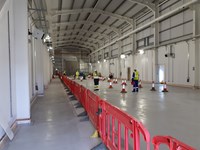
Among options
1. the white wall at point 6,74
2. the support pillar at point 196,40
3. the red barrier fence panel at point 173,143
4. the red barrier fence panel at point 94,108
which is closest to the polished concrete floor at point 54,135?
the red barrier fence panel at point 94,108

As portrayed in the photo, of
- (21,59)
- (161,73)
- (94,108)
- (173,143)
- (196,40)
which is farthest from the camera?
(161,73)

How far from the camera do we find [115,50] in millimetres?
36156

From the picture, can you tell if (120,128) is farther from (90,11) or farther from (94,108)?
(90,11)

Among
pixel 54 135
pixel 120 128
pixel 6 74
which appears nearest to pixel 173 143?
pixel 120 128

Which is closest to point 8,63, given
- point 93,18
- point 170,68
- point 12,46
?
point 12,46

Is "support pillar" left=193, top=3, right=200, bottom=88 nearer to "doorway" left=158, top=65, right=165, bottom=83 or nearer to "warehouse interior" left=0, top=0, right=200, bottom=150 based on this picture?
"warehouse interior" left=0, top=0, right=200, bottom=150

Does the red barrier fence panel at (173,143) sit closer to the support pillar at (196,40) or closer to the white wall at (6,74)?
the white wall at (6,74)

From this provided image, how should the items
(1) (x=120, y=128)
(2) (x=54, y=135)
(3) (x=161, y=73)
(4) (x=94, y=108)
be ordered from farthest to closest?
(3) (x=161, y=73)
(4) (x=94, y=108)
(2) (x=54, y=135)
(1) (x=120, y=128)

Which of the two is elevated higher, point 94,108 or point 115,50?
point 115,50

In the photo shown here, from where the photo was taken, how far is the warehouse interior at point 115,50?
17.6 ft

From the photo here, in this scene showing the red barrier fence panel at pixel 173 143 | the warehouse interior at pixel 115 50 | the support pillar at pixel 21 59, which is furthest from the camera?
the support pillar at pixel 21 59

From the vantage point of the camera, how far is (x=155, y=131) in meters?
4.93

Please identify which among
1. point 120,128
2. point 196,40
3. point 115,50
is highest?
point 115,50

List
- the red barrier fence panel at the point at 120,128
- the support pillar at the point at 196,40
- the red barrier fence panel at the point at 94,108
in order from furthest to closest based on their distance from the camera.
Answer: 1. the support pillar at the point at 196,40
2. the red barrier fence panel at the point at 94,108
3. the red barrier fence panel at the point at 120,128
